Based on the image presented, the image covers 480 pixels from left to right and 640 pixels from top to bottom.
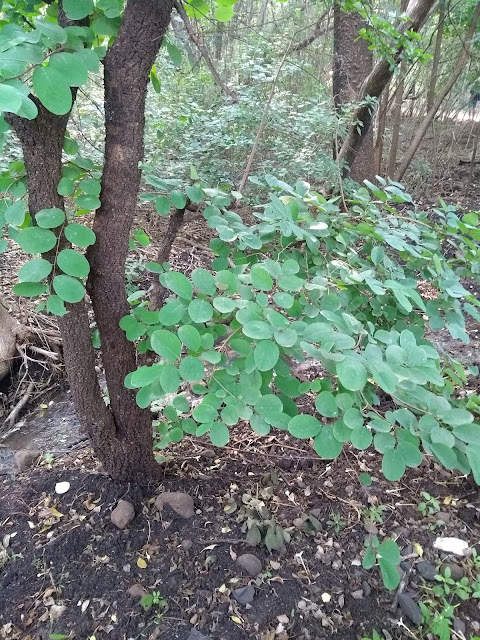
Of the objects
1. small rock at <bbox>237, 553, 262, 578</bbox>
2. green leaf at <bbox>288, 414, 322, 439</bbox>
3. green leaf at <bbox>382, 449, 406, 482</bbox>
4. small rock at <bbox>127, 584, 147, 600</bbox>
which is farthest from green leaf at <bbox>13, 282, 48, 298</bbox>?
small rock at <bbox>237, 553, 262, 578</bbox>

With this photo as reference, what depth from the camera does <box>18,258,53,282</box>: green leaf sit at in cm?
107

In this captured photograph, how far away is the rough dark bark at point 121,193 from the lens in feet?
3.87

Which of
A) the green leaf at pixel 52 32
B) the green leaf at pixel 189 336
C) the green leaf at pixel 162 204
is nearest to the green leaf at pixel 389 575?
the green leaf at pixel 189 336

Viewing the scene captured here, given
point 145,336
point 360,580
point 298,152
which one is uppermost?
point 298,152

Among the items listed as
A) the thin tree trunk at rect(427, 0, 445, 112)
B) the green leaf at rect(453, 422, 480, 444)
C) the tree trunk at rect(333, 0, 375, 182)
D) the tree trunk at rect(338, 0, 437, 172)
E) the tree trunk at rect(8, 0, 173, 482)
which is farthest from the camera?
the thin tree trunk at rect(427, 0, 445, 112)

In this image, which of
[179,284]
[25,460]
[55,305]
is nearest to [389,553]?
[179,284]

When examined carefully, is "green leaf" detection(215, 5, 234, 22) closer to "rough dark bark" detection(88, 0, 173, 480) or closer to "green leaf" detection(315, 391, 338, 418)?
"rough dark bark" detection(88, 0, 173, 480)

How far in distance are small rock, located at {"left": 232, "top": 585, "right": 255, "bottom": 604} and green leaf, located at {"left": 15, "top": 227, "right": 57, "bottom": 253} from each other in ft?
3.95

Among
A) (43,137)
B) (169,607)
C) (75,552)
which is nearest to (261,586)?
(169,607)

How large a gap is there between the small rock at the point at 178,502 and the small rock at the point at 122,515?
10 centimetres

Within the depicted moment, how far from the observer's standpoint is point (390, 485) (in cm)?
188

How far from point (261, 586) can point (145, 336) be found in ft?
3.00

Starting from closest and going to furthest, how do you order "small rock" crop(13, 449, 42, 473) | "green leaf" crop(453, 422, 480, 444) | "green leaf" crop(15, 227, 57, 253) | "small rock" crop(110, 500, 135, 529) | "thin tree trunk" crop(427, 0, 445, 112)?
"green leaf" crop(453, 422, 480, 444), "green leaf" crop(15, 227, 57, 253), "small rock" crop(110, 500, 135, 529), "small rock" crop(13, 449, 42, 473), "thin tree trunk" crop(427, 0, 445, 112)

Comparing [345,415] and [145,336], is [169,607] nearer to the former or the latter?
[145,336]
